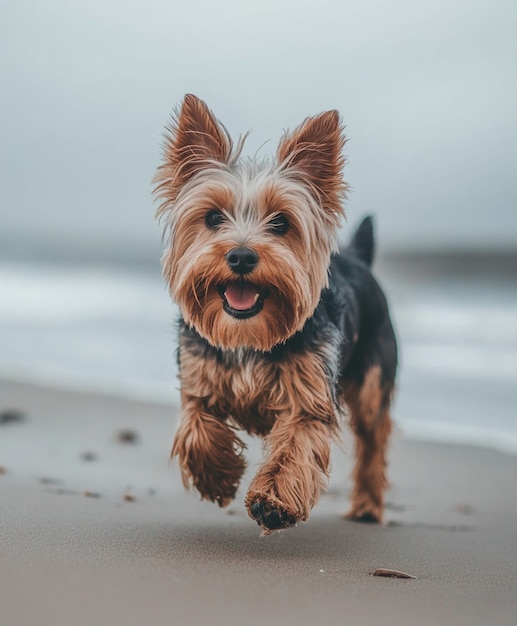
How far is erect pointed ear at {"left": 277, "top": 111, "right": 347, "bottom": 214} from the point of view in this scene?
166 inches

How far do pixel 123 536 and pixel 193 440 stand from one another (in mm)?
791

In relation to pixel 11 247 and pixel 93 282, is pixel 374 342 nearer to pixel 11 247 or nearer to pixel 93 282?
pixel 93 282

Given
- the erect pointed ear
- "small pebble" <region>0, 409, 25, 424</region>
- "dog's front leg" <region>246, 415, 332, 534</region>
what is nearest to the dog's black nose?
the erect pointed ear

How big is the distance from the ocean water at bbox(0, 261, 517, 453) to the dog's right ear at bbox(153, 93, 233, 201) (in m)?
0.94

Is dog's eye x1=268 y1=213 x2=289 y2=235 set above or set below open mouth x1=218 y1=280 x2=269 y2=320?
above

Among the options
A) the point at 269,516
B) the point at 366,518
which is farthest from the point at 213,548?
the point at 366,518

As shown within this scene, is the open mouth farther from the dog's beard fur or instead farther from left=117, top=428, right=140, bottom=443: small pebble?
left=117, top=428, right=140, bottom=443: small pebble

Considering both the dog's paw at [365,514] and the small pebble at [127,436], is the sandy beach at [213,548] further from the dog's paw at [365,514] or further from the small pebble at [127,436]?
the dog's paw at [365,514]

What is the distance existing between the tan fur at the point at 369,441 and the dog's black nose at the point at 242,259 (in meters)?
1.81

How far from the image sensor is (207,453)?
165 inches

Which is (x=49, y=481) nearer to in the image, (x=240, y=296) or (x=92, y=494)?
(x=92, y=494)

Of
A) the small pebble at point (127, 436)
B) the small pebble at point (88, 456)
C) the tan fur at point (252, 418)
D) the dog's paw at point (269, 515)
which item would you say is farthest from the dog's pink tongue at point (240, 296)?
the small pebble at point (127, 436)

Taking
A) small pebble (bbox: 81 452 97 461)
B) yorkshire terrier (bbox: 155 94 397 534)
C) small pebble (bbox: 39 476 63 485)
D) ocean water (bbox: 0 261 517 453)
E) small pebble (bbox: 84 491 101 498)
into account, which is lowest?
ocean water (bbox: 0 261 517 453)

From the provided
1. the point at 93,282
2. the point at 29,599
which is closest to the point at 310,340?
the point at 29,599
